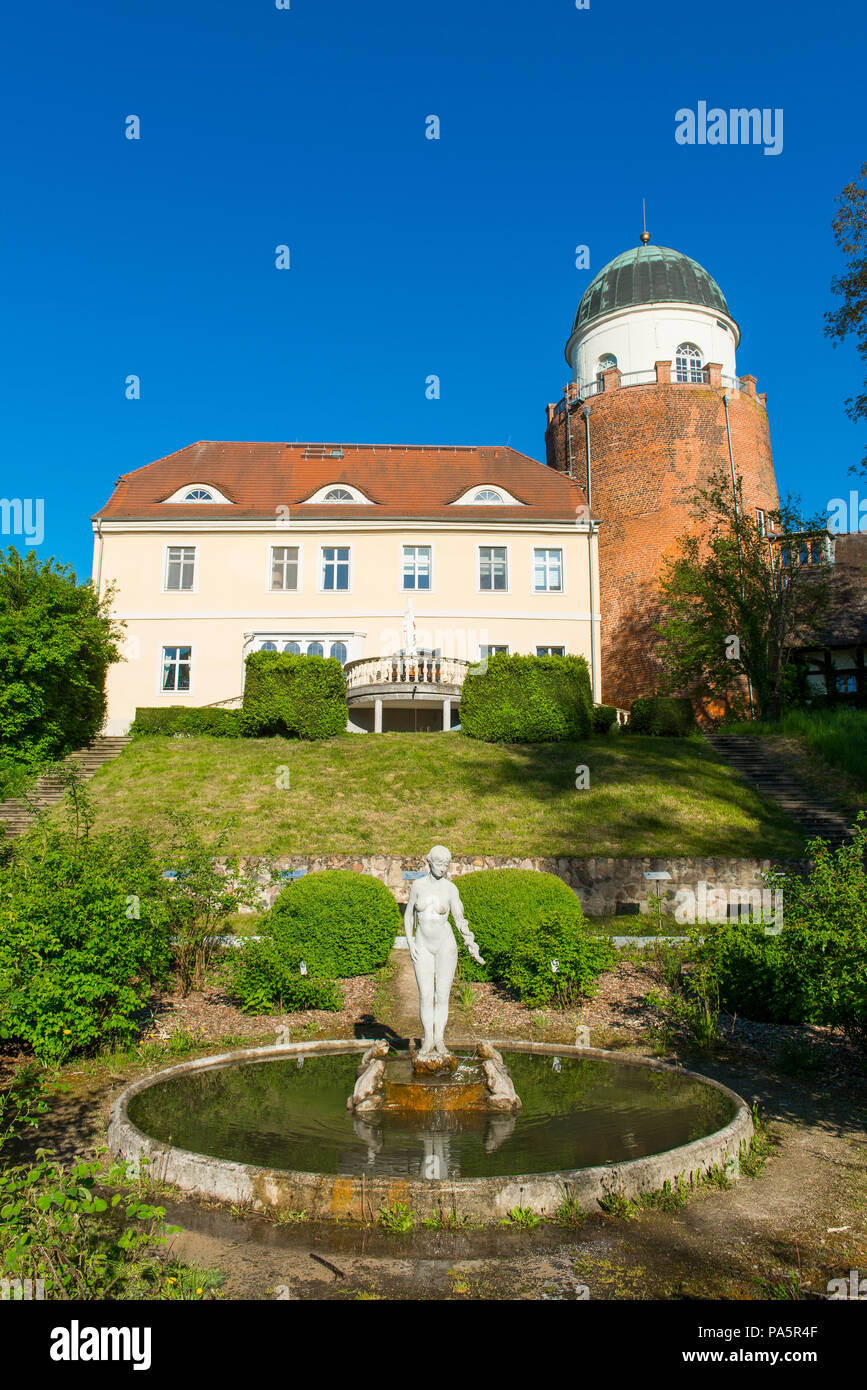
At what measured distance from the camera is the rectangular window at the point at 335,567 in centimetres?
3231

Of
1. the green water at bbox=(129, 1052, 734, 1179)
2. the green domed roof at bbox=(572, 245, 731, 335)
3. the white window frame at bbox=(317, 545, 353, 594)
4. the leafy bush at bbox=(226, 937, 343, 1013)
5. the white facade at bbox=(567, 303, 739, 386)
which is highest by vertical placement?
the green domed roof at bbox=(572, 245, 731, 335)

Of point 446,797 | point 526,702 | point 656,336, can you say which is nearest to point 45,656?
point 446,797

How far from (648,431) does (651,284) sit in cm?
828

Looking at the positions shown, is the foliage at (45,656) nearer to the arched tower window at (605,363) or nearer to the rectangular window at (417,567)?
the rectangular window at (417,567)

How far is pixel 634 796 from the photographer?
20.6 metres

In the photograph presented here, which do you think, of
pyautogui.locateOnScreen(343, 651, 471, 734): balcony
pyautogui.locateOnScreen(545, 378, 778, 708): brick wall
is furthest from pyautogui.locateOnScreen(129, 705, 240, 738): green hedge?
pyautogui.locateOnScreen(545, 378, 778, 708): brick wall

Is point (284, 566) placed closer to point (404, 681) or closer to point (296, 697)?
point (404, 681)

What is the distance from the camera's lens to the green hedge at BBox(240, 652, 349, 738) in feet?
82.7

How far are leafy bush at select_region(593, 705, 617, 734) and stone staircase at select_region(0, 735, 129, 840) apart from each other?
1444 centimetres

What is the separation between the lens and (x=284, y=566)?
32.4 metres

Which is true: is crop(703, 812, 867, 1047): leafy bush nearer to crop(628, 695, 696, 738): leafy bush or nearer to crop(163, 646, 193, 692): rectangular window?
crop(628, 695, 696, 738): leafy bush

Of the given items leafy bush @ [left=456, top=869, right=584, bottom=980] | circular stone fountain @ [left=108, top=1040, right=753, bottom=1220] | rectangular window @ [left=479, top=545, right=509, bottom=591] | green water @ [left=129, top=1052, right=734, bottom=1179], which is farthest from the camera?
rectangular window @ [left=479, top=545, right=509, bottom=591]

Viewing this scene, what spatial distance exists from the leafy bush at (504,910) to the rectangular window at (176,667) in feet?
70.9

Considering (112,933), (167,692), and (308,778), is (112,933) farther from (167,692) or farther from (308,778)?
(167,692)
